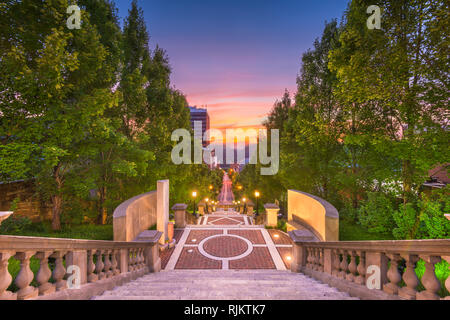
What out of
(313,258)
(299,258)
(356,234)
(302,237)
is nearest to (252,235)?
(356,234)

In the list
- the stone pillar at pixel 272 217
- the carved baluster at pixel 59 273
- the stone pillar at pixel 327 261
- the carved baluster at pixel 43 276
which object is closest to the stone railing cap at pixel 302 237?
the stone pillar at pixel 327 261

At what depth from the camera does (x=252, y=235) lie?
11891 mm

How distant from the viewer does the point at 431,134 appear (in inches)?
243

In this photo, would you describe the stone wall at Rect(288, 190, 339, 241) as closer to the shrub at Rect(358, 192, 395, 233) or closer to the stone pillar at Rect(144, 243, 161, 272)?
the shrub at Rect(358, 192, 395, 233)

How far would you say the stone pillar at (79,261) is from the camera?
11.1ft

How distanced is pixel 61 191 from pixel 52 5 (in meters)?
6.54

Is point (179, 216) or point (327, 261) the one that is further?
point (179, 216)

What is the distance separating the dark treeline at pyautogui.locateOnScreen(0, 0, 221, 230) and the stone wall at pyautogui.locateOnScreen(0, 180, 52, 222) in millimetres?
1920

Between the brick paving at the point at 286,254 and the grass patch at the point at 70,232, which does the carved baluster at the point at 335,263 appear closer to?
the brick paving at the point at 286,254

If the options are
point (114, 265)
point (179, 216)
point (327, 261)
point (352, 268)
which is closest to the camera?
point (352, 268)

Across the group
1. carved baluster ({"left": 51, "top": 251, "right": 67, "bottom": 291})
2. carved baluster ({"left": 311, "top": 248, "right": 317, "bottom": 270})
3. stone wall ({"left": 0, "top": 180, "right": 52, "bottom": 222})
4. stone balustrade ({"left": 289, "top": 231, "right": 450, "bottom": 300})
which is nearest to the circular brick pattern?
carved baluster ({"left": 311, "top": 248, "right": 317, "bottom": 270})

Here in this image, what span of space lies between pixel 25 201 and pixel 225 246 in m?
10.1

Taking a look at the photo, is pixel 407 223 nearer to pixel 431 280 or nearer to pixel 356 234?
pixel 356 234
